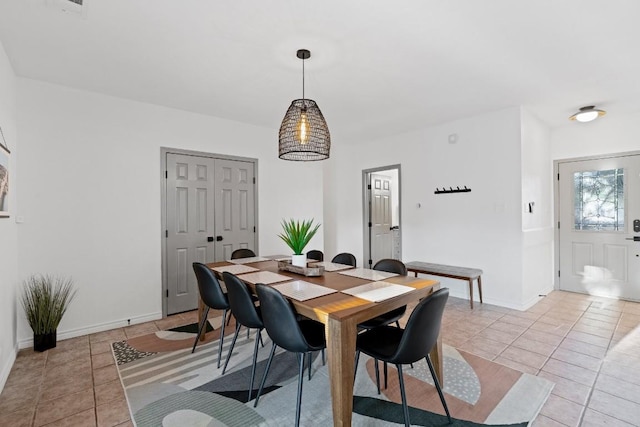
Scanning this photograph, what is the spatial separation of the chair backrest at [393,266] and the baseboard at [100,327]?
273 centimetres

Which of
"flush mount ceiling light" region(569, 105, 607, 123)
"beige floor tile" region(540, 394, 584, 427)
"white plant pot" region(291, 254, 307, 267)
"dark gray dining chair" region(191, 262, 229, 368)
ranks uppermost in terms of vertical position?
"flush mount ceiling light" region(569, 105, 607, 123)

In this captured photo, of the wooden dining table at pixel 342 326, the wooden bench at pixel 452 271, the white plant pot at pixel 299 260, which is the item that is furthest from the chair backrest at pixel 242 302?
the wooden bench at pixel 452 271

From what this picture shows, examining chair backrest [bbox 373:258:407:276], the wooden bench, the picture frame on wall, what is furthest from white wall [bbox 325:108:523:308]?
the picture frame on wall

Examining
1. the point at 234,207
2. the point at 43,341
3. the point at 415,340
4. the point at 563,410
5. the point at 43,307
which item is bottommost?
the point at 563,410

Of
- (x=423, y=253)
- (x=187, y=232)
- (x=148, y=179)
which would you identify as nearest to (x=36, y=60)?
(x=148, y=179)

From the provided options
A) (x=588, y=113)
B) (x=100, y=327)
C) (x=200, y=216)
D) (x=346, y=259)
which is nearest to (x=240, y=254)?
(x=200, y=216)

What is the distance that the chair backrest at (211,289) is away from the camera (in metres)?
2.46

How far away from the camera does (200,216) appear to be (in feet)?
13.4

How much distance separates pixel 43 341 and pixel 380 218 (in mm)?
5102

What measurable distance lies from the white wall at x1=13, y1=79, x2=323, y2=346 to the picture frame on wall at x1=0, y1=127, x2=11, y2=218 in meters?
0.51

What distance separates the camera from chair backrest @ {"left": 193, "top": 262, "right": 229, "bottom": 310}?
2455 mm

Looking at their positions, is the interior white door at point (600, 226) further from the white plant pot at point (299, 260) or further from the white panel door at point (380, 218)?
the white plant pot at point (299, 260)

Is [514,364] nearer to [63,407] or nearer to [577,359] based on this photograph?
[577,359]

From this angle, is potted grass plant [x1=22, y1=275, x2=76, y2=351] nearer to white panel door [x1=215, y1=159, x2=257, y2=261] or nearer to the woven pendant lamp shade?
white panel door [x1=215, y1=159, x2=257, y2=261]
